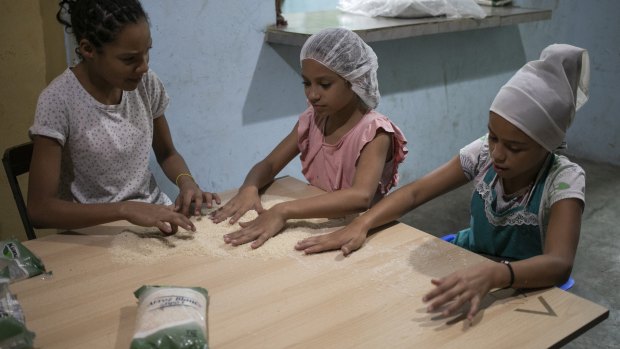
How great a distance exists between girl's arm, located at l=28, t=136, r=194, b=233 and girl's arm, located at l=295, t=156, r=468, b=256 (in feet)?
1.27

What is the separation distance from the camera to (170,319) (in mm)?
1131

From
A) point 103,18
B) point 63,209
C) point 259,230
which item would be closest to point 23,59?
point 103,18

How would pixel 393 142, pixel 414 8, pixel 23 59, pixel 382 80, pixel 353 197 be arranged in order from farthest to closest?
pixel 382 80 → pixel 414 8 → pixel 23 59 → pixel 393 142 → pixel 353 197

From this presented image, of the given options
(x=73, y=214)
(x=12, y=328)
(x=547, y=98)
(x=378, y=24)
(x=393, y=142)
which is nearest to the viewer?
(x=12, y=328)

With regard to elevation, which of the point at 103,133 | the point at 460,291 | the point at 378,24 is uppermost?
the point at 378,24

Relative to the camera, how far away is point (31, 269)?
1.45 meters

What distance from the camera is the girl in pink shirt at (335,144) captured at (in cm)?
177

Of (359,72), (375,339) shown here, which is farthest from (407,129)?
(375,339)

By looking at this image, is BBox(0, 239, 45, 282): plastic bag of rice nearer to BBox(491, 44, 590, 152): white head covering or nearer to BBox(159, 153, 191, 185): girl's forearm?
BBox(159, 153, 191, 185): girl's forearm

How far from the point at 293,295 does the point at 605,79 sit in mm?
4188

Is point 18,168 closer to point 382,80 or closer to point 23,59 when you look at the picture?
point 23,59

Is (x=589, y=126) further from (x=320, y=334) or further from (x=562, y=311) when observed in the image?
(x=320, y=334)

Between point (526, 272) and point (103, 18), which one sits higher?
point (103, 18)

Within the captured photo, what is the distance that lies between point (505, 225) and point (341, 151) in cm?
61
